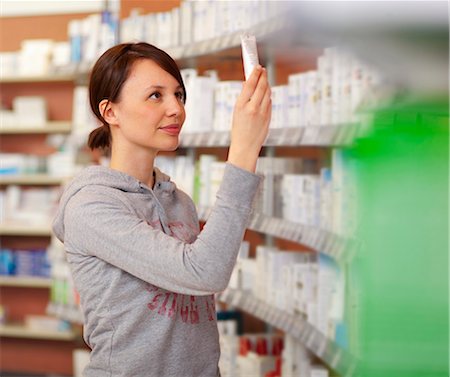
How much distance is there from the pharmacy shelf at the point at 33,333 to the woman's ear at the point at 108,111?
5.80 meters

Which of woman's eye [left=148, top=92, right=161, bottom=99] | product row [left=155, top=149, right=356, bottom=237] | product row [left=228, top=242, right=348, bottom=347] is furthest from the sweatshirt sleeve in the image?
product row [left=228, top=242, right=348, bottom=347]

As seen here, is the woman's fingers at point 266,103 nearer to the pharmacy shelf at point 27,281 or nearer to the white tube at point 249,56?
the white tube at point 249,56

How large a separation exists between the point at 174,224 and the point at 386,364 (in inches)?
26.4

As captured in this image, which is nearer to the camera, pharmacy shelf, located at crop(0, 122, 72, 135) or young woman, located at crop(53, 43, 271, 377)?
young woman, located at crop(53, 43, 271, 377)

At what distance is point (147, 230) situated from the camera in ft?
6.06

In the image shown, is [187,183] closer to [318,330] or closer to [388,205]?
[318,330]

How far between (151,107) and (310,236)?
126 cm

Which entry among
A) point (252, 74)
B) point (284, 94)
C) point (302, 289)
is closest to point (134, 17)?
point (284, 94)

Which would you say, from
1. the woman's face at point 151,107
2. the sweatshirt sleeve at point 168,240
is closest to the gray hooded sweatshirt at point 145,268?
the sweatshirt sleeve at point 168,240

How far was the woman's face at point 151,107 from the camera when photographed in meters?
2.01

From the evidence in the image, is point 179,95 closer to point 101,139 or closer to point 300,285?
point 101,139

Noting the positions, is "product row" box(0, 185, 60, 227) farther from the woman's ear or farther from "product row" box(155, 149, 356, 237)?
the woman's ear

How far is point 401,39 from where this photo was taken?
151 cm

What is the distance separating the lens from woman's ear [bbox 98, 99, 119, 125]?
2.09 meters
